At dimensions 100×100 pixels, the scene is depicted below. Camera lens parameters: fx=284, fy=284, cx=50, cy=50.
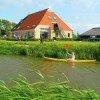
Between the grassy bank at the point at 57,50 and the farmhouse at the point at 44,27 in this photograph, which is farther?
the farmhouse at the point at 44,27

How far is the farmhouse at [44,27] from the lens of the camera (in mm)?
56875

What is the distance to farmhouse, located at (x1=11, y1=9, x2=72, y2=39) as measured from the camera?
187 feet

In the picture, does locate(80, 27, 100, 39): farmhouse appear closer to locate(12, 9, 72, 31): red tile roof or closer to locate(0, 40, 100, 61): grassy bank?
locate(12, 9, 72, 31): red tile roof

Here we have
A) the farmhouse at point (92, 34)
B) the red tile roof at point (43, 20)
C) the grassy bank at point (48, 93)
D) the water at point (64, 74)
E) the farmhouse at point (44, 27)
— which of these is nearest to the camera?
the grassy bank at point (48, 93)

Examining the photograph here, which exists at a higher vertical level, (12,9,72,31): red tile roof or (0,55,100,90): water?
(12,9,72,31): red tile roof

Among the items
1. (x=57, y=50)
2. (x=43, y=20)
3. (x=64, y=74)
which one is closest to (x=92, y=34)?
(x=43, y=20)

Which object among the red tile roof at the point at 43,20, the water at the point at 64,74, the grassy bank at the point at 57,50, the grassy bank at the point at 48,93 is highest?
the red tile roof at the point at 43,20

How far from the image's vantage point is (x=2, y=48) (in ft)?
104

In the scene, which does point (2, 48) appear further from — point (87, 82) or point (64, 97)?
point (64, 97)

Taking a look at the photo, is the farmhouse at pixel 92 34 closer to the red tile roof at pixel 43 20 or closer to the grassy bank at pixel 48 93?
the red tile roof at pixel 43 20

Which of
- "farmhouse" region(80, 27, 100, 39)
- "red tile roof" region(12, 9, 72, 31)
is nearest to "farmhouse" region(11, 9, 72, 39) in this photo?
"red tile roof" region(12, 9, 72, 31)

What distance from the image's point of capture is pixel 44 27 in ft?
189

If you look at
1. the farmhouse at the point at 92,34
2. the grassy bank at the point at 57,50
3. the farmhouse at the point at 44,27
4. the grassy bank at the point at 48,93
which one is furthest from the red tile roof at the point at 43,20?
the grassy bank at the point at 48,93

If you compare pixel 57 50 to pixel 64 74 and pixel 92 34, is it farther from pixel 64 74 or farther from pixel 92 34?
pixel 92 34
